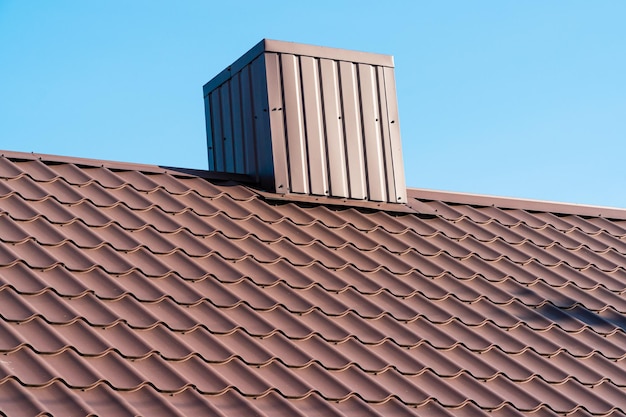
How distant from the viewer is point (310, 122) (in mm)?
10141

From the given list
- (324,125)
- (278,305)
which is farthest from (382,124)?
(278,305)

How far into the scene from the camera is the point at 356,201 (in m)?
9.91

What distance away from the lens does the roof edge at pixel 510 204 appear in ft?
34.9

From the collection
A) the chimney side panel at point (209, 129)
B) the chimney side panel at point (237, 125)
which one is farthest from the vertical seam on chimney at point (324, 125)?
the chimney side panel at point (209, 129)

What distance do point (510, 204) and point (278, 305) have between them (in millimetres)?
4008

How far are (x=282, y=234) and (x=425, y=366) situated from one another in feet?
6.29

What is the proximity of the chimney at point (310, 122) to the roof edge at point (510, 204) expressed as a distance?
0.34m

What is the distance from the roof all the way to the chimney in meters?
0.27

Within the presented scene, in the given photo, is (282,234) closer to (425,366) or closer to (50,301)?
(425,366)

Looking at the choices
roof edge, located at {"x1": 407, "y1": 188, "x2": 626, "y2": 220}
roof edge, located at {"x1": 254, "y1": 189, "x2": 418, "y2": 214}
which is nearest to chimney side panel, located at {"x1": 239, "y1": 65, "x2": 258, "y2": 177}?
roof edge, located at {"x1": 254, "y1": 189, "x2": 418, "y2": 214}

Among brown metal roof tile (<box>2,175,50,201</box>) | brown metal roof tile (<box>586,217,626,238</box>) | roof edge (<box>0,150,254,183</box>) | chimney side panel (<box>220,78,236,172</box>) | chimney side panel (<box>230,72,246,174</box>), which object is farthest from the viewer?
brown metal roof tile (<box>586,217,626,238</box>)

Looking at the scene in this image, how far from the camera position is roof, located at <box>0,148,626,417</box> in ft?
21.1

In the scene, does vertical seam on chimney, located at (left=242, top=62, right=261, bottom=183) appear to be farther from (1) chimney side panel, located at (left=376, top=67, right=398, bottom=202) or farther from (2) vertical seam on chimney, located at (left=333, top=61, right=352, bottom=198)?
(1) chimney side panel, located at (left=376, top=67, right=398, bottom=202)

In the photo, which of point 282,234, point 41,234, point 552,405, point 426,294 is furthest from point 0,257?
point 552,405
